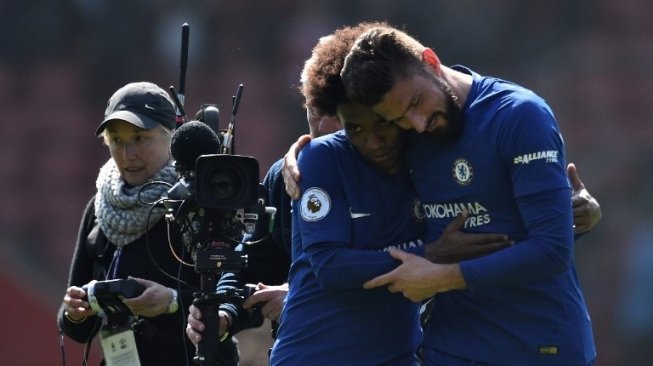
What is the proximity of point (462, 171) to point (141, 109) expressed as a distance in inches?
53.8

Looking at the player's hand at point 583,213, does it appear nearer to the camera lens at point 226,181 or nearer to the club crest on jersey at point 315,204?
the club crest on jersey at point 315,204

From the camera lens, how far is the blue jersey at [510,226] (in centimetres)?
260

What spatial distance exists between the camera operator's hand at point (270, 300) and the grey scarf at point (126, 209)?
0.43 meters

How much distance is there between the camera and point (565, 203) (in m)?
2.62

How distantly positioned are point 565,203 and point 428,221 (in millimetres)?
362

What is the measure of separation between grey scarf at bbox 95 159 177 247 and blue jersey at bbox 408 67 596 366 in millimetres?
1102

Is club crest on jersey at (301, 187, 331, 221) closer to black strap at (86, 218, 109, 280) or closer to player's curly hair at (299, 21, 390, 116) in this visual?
player's curly hair at (299, 21, 390, 116)

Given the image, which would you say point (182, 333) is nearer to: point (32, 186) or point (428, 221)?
point (428, 221)

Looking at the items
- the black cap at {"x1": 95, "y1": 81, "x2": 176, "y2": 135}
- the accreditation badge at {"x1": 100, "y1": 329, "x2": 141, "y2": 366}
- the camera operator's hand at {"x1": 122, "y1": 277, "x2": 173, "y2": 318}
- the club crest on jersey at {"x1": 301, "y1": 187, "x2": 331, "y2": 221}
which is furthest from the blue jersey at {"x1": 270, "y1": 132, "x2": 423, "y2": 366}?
the black cap at {"x1": 95, "y1": 81, "x2": 176, "y2": 135}

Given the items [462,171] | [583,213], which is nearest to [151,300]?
[462,171]

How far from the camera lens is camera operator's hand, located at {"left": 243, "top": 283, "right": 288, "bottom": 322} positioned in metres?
3.36

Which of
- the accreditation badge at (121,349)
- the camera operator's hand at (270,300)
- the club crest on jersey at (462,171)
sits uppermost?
the club crest on jersey at (462,171)

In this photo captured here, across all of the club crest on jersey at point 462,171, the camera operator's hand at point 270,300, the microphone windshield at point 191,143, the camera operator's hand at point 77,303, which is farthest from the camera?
the camera operator's hand at point 77,303

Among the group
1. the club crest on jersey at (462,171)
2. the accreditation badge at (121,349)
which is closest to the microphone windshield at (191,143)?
the accreditation badge at (121,349)
